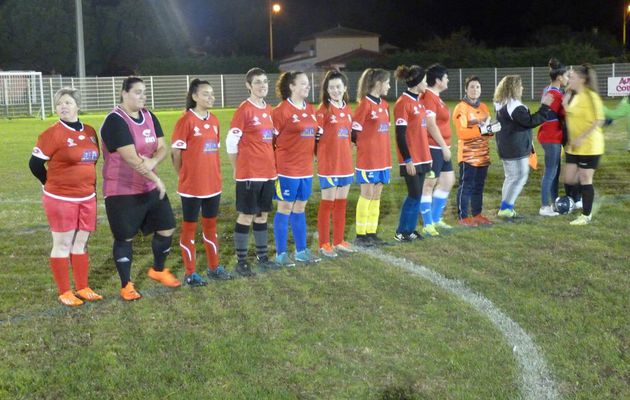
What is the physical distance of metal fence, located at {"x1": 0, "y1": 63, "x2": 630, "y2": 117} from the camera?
110 feet

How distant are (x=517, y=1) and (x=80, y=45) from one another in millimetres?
58233

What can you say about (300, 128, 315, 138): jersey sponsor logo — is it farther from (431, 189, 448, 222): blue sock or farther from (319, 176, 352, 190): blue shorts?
(431, 189, 448, 222): blue sock

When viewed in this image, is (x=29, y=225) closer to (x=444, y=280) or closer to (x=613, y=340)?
(x=444, y=280)

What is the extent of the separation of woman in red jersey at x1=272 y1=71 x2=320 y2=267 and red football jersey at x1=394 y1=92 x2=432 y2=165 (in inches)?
44.7

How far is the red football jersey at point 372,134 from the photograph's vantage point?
7.61 m

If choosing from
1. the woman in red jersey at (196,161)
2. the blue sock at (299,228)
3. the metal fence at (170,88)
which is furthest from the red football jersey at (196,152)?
the metal fence at (170,88)

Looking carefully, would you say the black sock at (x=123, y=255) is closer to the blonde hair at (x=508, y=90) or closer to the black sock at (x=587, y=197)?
the blonde hair at (x=508, y=90)

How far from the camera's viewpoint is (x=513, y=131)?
895 cm

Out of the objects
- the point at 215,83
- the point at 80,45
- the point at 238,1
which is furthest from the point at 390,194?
the point at 238,1

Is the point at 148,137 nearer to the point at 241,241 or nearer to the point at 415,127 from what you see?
the point at 241,241

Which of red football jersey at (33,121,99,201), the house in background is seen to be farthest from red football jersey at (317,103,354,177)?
the house in background

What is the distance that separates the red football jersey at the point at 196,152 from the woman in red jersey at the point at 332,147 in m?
1.35

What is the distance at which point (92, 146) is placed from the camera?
5.93 m

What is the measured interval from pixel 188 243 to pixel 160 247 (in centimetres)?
28
